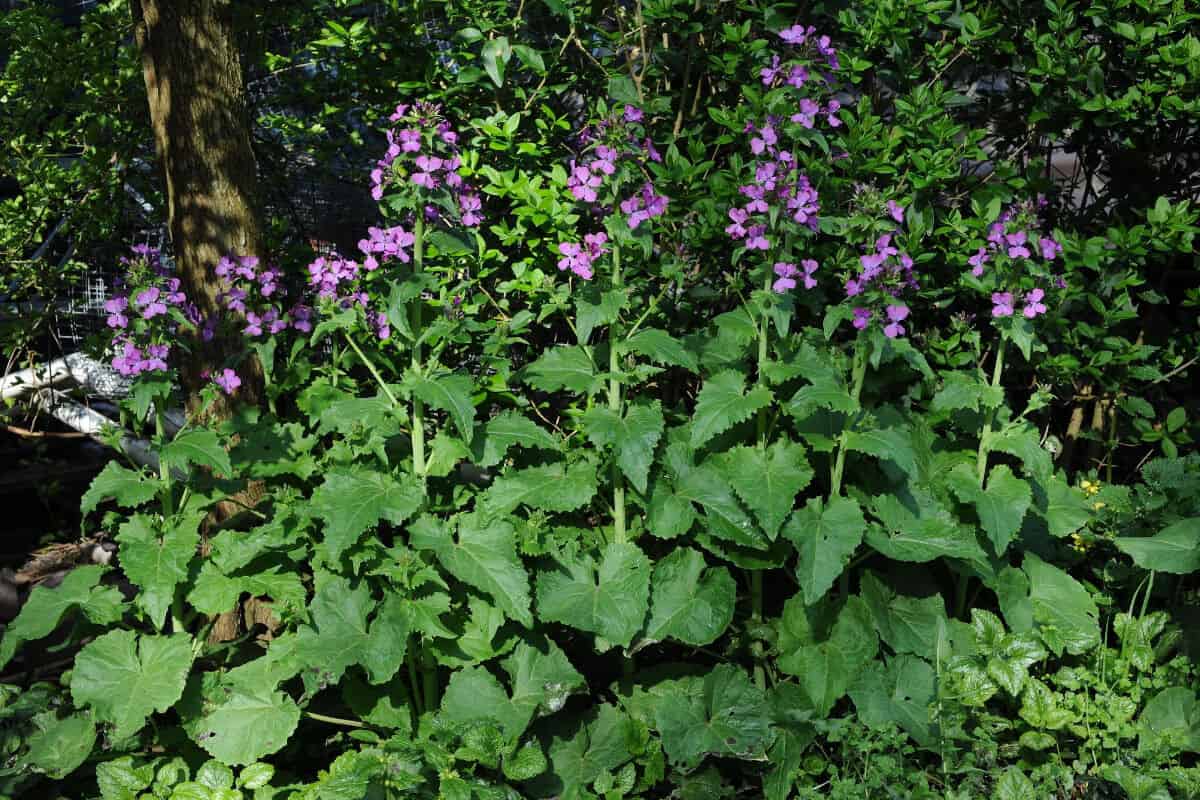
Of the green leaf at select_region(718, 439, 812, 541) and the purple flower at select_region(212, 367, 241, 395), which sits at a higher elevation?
the purple flower at select_region(212, 367, 241, 395)

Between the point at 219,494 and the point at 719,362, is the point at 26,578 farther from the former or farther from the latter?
the point at 719,362

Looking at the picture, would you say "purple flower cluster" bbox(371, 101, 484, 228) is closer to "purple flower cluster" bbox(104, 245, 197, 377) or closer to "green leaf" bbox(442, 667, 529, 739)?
"purple flower cluster" bbox(104, 245, 197, 377)

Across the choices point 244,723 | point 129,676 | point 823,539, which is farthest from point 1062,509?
point 129,676

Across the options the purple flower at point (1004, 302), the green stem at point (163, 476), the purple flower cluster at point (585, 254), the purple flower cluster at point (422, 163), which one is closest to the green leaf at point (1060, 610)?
the purple flower at point (1004, 302)

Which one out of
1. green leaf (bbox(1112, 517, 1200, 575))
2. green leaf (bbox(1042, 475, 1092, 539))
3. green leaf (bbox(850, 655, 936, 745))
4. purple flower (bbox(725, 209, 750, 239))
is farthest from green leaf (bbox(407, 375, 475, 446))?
green leaf (bbox(1112, 517, 1200, 575))

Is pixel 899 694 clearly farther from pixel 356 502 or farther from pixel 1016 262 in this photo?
pixel 356 502

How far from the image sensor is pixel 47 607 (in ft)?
8.92

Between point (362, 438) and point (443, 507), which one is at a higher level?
point (362, 438)

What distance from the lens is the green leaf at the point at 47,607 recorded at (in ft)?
8.73

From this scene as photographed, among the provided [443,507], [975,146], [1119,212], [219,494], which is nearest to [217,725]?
[219,494]

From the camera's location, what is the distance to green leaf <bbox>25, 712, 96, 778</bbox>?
8.44ft

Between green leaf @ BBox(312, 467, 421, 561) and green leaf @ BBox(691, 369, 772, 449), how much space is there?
2.56ft

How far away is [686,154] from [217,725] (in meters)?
2.37

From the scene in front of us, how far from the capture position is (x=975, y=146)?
3.29 m
